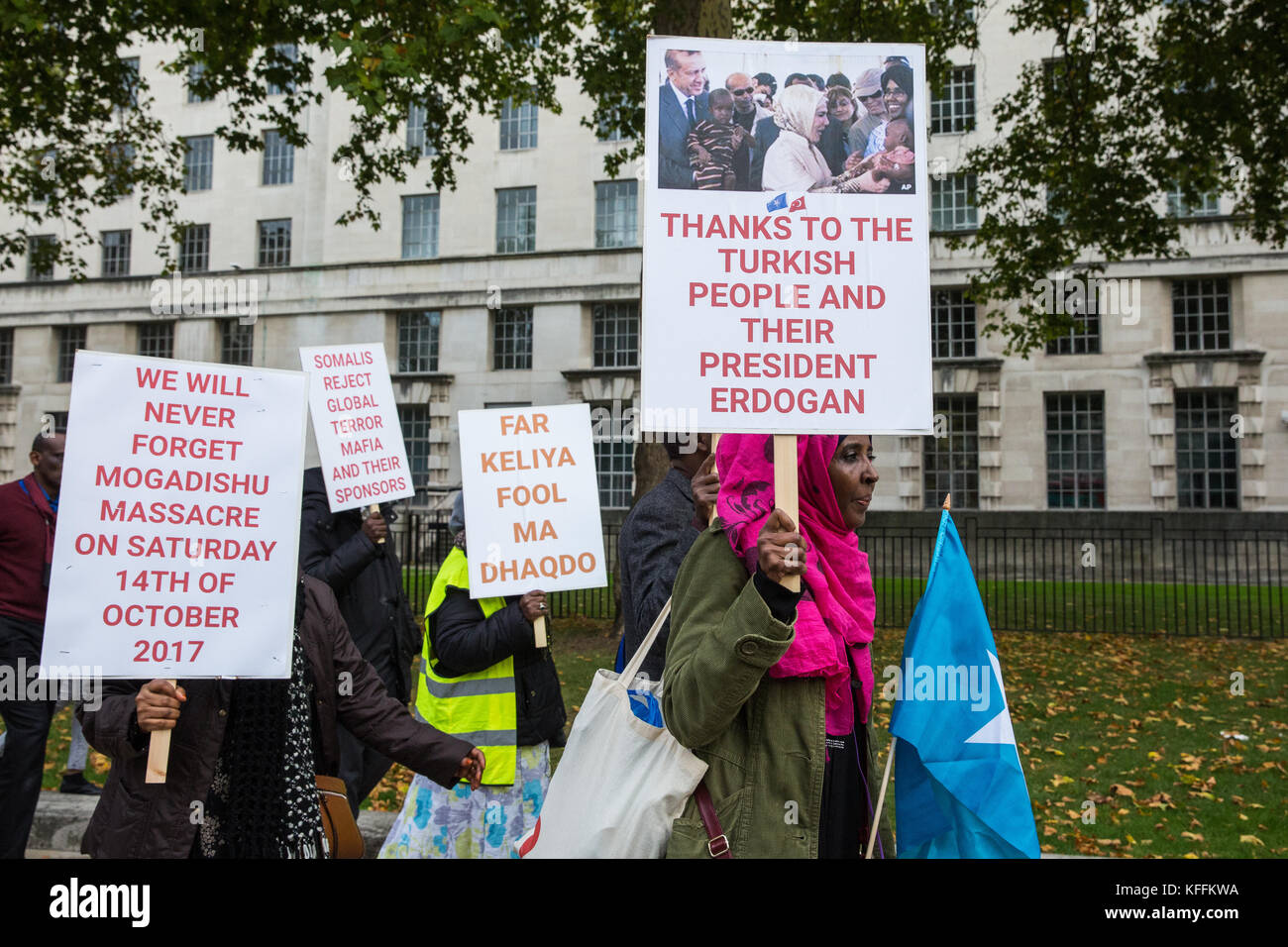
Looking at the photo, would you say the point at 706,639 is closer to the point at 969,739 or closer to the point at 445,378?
the point at 969,739

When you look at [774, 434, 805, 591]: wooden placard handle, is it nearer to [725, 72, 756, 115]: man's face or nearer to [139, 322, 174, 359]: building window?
[725, 72, 756, 115]: man's face

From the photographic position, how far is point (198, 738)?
117 inches

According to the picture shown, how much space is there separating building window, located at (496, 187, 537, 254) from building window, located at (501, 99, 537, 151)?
1.50m

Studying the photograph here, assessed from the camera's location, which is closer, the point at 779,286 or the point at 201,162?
the point at 779,286

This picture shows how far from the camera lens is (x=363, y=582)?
535 centimetres

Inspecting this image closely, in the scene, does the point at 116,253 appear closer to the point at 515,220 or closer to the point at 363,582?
the point at 515,220

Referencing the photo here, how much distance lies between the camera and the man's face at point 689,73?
2.63 meters

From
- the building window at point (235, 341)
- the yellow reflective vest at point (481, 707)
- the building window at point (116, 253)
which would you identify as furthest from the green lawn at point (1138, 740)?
the building window at point (116, 253)

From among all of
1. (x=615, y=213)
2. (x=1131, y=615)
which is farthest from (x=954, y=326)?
(x=1131, y=615)

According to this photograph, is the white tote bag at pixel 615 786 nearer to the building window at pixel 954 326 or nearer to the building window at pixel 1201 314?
the building window at pixel 954 326

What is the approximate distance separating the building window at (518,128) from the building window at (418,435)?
9.17 meters

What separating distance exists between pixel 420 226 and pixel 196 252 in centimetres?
906

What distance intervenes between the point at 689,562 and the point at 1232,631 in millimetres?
14739
